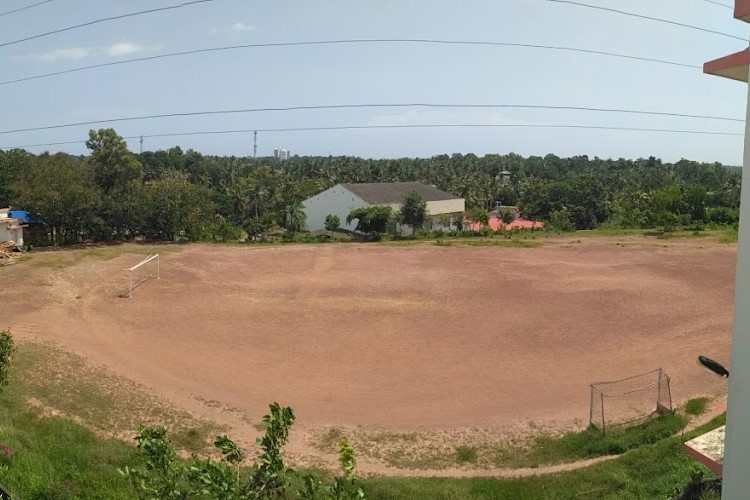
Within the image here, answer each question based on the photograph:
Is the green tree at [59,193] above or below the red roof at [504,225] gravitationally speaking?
above

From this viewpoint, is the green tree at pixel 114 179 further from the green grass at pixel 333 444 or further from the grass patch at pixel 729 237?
the grass patch at pixel 729 237

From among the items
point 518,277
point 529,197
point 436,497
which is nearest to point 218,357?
point 436,497

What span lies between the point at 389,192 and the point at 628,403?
40.0 m

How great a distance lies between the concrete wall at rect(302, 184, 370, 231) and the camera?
50.2m

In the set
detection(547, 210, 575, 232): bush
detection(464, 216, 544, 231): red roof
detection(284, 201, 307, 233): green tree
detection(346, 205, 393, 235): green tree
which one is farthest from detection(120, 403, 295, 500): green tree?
detection(547, 210, 575, 232): bush

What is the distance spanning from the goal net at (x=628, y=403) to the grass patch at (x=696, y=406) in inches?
14.9

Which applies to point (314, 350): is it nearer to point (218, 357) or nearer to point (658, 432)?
point (218, 357)

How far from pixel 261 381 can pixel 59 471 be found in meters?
6.57

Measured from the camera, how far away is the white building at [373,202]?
49656 millimetres

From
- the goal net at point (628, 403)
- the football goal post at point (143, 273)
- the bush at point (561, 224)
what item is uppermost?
the bush at point (561, 224)

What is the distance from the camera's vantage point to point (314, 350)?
61.7 feet

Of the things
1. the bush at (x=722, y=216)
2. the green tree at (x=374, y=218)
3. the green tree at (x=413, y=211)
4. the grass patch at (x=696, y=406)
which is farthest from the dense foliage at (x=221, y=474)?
the bush at (x=722, y=216)

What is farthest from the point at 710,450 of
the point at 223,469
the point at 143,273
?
the point at 143,273

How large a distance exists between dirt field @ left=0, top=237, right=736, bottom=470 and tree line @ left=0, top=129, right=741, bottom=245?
282 cm
